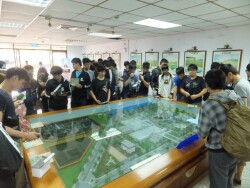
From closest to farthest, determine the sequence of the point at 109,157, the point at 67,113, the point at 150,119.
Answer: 1. the point at 109,157
2. the point at 150,119
3. the point at 67,113

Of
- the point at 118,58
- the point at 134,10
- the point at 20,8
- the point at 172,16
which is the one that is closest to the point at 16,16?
the point at 20,8

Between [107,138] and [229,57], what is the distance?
13.6 feet

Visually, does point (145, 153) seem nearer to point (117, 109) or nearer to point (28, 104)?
point (117, 109)

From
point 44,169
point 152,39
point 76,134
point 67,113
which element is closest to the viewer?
point 44,169

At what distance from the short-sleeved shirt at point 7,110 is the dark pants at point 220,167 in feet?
5.97

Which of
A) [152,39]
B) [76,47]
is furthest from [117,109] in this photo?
[76,47]

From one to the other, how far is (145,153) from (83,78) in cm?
217

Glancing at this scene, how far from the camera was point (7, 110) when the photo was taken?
1.49 m

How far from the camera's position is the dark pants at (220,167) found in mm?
1389

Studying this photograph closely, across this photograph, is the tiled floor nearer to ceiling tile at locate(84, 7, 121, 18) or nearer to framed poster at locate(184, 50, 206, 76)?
ceiling tile at locate(84, 7, 121, 18)

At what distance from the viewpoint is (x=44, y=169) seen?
3.76ft

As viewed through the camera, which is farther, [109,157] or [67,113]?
[67,113]

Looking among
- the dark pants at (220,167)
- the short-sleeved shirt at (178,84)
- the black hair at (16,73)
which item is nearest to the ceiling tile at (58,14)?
the black hair at (16,73)

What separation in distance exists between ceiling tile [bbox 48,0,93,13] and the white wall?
3412 mm
